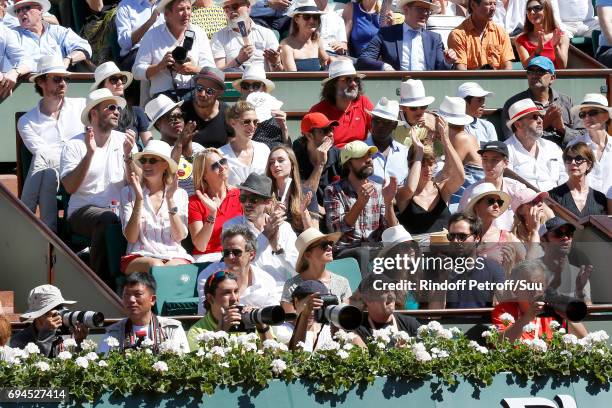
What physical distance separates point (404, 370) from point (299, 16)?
6.02 meters

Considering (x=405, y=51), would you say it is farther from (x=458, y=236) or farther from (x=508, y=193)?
(x=458, y=236)

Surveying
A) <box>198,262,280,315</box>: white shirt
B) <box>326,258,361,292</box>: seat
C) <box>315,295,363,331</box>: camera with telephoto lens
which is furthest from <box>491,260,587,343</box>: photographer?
<box>198,262,280,315</box>: white shirt

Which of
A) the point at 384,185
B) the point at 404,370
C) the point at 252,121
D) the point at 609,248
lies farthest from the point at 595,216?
the point at 404,370

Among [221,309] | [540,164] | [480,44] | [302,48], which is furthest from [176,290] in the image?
[480,44]

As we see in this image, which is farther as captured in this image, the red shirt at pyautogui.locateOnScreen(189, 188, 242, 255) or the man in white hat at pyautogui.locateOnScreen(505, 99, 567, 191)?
the man in white hat at pyautogui.locateOnScreen(505, 99, 567, 191)

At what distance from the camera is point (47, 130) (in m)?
14.4

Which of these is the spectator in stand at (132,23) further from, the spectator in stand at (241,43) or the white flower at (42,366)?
the white flower at (42,366)

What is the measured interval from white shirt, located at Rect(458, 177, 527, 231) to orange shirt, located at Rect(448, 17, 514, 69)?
2.83 metres

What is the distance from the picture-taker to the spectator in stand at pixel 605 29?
17.7 meters

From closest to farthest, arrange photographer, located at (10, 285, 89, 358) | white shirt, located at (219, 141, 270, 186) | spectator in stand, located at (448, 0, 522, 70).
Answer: photographer, located at (10, 285, 89, 358)
white shirt, located at (219, 141, 270, 186)
spectator in stand, located at (448, 0, 522, 70)

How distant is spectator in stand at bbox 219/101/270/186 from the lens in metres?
14.0

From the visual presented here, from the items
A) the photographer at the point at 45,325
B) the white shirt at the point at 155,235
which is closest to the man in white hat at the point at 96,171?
the white shirt at the point at 155,235

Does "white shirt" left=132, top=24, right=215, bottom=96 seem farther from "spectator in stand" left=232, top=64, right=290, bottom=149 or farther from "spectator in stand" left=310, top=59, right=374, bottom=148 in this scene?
"spectator in stand" left=310, top=59, right=374, bottom=148

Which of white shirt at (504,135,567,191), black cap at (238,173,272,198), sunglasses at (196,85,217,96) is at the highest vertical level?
sunglasses at (196,85,217,96)
